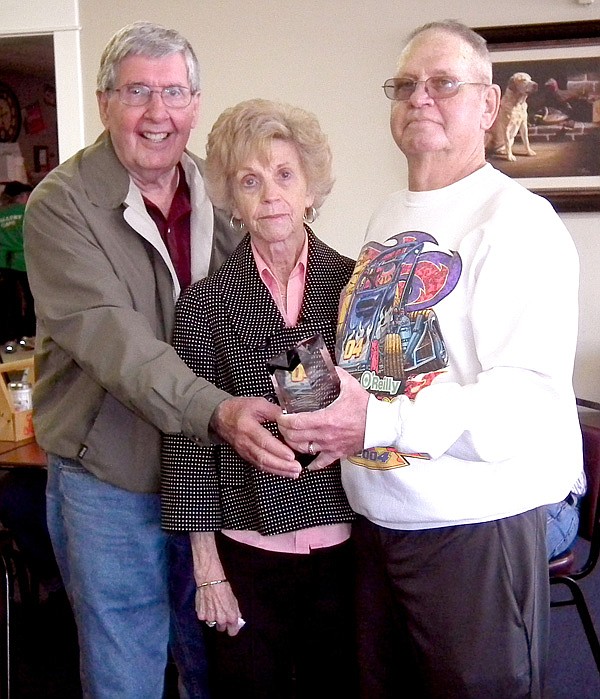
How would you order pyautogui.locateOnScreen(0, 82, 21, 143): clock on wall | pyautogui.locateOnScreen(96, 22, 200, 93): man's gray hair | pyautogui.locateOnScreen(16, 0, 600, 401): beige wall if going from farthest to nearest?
pyautogui.locateOnScreen(0, 82, 21, 143): clock on wall < pyautogui.locateOnScreen(16, 0, 600, 401): beige wall < pyautogui.locateOnScreen(96, 22, 200, 93): man's gray hair

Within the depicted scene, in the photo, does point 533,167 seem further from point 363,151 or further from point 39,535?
point 39,535

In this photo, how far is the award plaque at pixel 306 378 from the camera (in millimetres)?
1212

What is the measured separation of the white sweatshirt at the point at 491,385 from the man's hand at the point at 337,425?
20 mm

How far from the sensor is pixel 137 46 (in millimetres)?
1569

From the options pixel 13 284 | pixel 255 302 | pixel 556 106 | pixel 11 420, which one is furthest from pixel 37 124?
pixel 255 302

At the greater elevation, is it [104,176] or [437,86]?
[437,86]

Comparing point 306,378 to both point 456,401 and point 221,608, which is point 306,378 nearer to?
point 456,401

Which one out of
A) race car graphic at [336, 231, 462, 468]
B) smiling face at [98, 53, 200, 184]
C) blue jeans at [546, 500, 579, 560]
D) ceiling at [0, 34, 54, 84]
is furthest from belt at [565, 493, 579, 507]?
ceiling at [0, 34, 54, 84]

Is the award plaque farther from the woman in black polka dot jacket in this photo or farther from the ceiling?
the ceiling

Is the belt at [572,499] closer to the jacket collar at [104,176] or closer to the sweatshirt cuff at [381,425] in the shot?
the sweatshirt cuff at [381,425]

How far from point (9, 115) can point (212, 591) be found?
5813 millimetres

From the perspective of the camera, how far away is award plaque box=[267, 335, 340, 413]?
1.21 metres

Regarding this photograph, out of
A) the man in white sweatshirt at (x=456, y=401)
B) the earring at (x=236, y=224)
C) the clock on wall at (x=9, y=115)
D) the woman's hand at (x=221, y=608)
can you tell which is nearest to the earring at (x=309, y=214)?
the earring at (x=236, y=224)

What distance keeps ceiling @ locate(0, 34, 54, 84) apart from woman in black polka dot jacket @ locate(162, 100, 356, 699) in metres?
3.21
